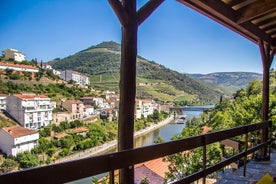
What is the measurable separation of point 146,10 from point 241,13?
1.75 m

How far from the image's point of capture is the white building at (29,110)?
18172mm

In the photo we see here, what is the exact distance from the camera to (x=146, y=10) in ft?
6.00

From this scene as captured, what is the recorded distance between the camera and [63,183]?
106cm

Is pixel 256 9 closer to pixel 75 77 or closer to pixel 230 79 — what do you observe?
pixel 75 77

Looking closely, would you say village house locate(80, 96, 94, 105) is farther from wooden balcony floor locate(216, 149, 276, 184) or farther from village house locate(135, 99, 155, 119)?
wooden balcony floor locate(216, 149, 276, 184)

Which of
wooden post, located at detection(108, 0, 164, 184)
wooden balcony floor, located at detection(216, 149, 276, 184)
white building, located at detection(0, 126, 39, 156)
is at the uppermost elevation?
wooden post, located at detection(108, 0, 164, 184)

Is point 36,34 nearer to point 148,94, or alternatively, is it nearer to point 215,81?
point 148,94

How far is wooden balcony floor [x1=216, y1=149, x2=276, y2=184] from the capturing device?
2.95m

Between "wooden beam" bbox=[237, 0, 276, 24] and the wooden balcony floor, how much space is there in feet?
6.60

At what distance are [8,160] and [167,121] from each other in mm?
37763

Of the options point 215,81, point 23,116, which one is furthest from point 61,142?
point 215,81

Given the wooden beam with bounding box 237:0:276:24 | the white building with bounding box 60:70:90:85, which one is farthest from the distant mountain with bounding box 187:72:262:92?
the wooden beam with bounding box 237:0:276:24

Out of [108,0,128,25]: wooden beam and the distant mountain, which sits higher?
the distant mountain

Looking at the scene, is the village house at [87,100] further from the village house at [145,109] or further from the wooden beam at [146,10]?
the wooden beam at [146,10]
